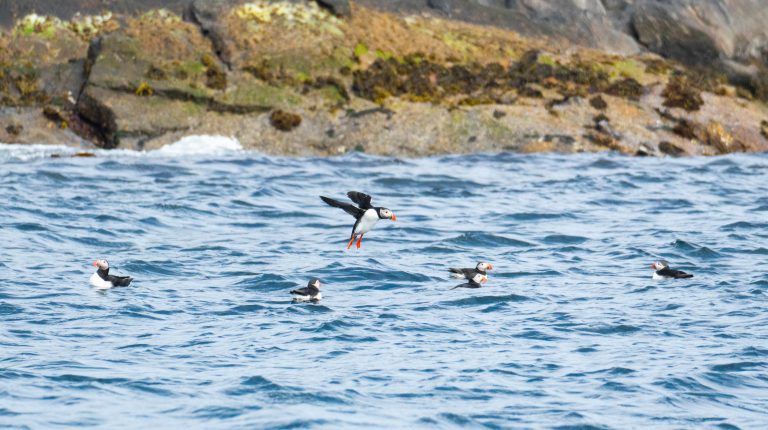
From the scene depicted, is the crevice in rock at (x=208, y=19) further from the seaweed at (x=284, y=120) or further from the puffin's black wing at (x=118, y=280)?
the puffin's black wing at (x=118, y=280)

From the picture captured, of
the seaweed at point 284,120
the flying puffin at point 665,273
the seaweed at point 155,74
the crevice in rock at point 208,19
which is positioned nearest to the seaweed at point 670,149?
the seaweed at point 284,120

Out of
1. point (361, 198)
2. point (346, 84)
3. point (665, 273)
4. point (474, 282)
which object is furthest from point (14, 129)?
point (665, 273)

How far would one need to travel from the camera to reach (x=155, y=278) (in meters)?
21.9

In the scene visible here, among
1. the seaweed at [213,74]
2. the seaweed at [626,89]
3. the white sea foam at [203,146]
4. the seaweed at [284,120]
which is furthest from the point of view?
the seaweed at [626,89]

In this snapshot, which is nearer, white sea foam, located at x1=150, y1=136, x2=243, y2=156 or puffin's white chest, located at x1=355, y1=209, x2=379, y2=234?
puffin's white chest, located at x1=355, y1=209, x2=379, y2=234

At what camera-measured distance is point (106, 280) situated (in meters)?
20.5

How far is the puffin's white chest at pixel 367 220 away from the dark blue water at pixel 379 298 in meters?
1.04

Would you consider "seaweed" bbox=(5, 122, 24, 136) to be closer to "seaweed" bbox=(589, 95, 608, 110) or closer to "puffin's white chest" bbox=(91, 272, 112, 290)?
"puffin's white chest" bbox=(91, 272, 112, 290)

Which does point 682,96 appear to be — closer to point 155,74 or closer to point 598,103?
point 598,103

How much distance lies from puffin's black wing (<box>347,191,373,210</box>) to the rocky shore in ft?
47.7

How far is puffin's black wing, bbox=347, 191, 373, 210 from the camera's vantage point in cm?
2048

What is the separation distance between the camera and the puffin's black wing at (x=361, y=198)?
20.5 metres

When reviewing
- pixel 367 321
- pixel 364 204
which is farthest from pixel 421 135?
pixel 367 321

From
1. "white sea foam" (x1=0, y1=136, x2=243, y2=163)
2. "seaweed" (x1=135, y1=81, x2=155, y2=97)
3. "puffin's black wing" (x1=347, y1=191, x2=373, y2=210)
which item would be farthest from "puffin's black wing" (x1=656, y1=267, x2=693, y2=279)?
"seaweed" (x1=135, y1=81, x2=155, y2=97)
